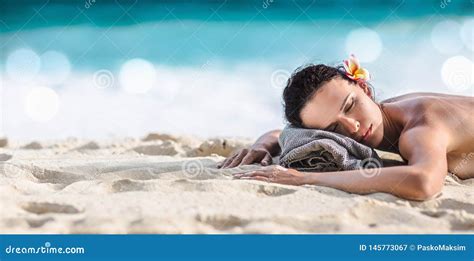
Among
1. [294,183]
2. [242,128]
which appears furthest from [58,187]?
[242,128]

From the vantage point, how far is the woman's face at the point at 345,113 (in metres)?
2.20

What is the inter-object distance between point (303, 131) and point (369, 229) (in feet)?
2.61

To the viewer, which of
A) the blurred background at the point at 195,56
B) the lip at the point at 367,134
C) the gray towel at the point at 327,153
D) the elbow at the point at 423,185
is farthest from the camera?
the blurred background at the point at 195,56

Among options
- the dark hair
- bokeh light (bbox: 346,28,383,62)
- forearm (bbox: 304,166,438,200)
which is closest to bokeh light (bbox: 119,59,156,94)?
bokeh light (bbox: 346,28,383,62)

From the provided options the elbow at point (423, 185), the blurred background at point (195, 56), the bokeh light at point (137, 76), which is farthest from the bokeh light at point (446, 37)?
the elbow at point (423, 185)

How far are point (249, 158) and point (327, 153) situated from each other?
420 millimetres

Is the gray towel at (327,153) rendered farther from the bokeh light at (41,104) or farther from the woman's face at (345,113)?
the bokeh light at (41,104)

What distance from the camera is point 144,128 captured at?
4711 millimetres

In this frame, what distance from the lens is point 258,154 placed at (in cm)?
251

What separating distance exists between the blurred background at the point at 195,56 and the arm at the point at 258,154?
1.49 meters

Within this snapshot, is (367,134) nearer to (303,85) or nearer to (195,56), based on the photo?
(303,85)

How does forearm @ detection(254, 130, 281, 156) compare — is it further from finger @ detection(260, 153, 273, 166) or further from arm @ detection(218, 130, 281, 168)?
finger @ detection(260, 153, 273, 166)

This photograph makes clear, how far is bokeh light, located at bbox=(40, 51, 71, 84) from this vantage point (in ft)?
17.8
